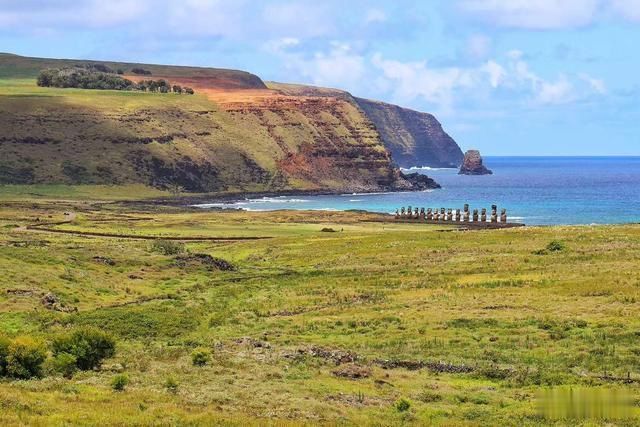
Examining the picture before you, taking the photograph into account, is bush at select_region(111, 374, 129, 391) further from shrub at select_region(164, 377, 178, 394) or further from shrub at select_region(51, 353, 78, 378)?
shrub at select_region(51, 353, 78, 378)

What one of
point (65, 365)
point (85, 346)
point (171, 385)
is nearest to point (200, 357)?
point (85, 346)

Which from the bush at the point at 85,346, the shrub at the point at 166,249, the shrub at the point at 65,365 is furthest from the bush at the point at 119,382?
the shrub at the point at 166,249

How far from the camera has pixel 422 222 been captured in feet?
450

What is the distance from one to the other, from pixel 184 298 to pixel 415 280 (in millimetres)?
14466

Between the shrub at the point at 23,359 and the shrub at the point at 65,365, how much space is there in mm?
762

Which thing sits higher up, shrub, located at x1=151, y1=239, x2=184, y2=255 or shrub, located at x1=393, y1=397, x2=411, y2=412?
shrub, located at x1=393, y1=397, x2=411, y2=412

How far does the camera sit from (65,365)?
1353 inches

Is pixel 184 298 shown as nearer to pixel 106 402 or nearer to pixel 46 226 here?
pixel 106 402

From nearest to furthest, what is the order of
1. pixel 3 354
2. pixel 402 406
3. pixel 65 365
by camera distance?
pixel 402 406 → pixel 3 354 → pixel 65 365

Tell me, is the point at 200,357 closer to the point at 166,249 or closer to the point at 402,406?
the point at 402,406

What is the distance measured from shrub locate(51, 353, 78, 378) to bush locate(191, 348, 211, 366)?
169 inches

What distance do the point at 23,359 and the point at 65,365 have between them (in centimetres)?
170

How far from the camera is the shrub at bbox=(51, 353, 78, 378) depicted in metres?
34.2

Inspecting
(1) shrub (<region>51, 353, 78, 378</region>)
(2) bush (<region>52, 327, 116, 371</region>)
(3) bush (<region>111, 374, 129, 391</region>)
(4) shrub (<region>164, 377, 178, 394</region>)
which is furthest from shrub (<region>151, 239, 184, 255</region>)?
(3) bush (<region>111, 374, 129, 391</region>)
